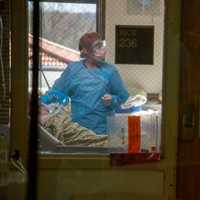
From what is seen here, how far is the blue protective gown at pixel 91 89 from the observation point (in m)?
2.17

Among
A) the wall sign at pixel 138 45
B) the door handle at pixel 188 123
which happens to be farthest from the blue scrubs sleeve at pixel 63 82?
the door handle at pixel 188 123

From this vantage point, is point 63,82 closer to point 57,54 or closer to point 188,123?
point 57,54

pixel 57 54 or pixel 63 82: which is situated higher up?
pixel 57 54

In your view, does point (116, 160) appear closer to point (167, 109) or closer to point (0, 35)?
point (167, 109)

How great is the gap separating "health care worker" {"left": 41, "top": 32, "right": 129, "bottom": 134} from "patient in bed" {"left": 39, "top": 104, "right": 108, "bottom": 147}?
30mm

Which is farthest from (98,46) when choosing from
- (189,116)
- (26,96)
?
(189,116)

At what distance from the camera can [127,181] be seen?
222 cm

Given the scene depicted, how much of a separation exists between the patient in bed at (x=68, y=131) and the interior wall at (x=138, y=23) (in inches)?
11.0

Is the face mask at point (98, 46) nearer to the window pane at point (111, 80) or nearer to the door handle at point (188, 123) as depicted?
the window pane at point (111, 80)

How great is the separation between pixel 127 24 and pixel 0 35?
0.57 meters

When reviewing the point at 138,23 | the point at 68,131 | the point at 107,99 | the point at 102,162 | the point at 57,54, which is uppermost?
the point at 138,23

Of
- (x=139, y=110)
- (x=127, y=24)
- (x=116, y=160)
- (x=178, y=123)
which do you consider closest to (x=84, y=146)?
(x=116, y=160)

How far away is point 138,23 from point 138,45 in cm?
10

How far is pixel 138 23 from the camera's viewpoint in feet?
7.11
